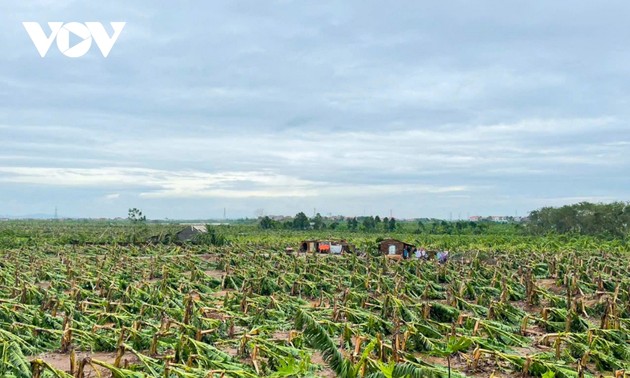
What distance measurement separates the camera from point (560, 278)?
24.4 m

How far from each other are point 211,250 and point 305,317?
2705cm

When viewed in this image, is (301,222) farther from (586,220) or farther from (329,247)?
(329,247)

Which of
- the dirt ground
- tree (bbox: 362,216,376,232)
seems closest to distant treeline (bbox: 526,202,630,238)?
tree (bbox: 362,216,376,232)

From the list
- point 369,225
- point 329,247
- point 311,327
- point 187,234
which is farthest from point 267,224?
point 311,327

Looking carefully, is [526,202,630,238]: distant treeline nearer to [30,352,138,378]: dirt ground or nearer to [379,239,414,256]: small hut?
[379,239,414,256]: small hut

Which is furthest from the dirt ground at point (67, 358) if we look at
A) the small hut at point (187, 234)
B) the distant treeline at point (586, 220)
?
the distant treeline at point (586, 220)

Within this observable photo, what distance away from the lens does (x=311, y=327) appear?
958cm

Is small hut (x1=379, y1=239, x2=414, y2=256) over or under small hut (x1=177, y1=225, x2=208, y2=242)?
under

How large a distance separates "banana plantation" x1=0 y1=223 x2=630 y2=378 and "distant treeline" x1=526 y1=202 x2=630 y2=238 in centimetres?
4654

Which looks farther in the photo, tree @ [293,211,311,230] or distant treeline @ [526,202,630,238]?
tree @ [293,211,311,230]

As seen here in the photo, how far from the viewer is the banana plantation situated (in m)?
8.93

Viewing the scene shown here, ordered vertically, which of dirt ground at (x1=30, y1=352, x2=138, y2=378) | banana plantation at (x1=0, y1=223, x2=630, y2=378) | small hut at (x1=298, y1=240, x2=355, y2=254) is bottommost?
dirt ground at (x1=30, y1=352, x2=138, y2=378)

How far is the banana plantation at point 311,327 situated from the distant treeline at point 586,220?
4654 cm

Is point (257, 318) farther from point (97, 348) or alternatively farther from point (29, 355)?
point (29, 355)
